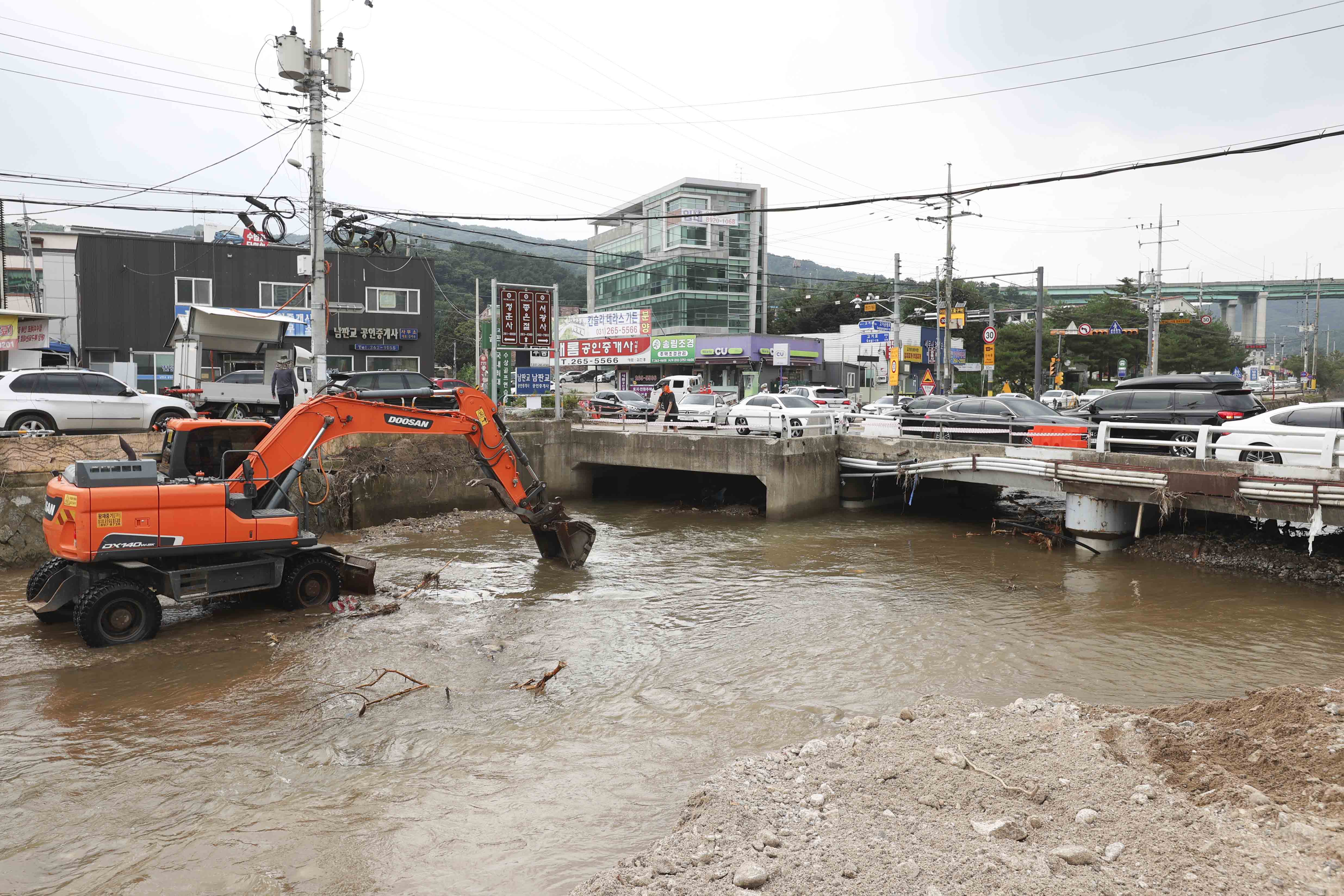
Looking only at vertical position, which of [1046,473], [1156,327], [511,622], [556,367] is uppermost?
[1156,327]

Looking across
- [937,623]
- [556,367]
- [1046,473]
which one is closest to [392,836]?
[937,623]

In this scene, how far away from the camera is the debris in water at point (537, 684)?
30.3 ft

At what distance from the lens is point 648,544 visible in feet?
60.7

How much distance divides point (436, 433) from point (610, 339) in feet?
157

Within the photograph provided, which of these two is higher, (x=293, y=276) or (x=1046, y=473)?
(x=293, y=276)

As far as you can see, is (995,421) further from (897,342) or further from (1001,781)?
(897,342)

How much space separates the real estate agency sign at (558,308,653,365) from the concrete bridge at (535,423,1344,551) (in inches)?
1342

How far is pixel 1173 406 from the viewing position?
1797cm

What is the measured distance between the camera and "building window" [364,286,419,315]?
43.2 m

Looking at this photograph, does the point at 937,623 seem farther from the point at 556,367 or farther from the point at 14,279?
the point at 14,279

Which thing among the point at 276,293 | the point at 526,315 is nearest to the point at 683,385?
the point at 526,315

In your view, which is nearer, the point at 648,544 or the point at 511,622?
the point at 511,622

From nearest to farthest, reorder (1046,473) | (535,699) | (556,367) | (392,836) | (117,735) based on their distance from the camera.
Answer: (392,836), (117,735), (535,699), (1046,473), (556,367)

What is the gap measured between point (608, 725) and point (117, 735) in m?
4.65
